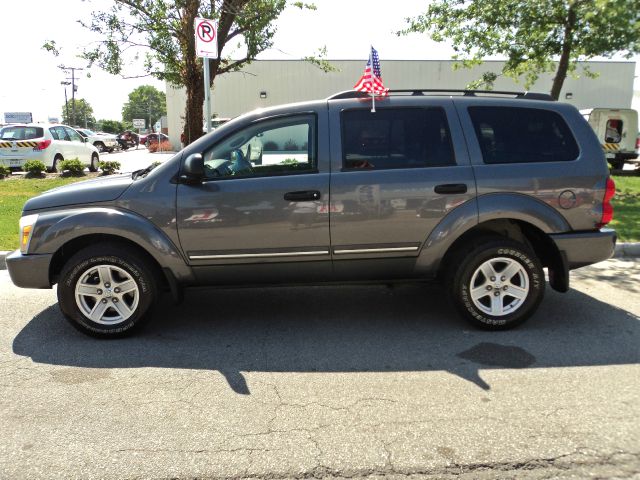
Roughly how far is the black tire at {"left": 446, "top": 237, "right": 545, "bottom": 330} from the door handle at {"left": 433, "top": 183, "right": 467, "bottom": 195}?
48 cm

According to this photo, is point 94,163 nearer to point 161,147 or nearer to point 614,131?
point 161,147

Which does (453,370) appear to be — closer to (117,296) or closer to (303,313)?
(303,313)

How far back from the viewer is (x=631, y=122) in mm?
17469

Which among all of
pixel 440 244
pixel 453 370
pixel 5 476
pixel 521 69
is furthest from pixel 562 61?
pixel 5 476

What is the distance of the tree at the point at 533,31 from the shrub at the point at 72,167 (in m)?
9.36

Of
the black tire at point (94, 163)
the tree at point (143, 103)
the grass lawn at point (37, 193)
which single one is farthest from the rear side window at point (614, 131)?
the tree at point (143, 103)

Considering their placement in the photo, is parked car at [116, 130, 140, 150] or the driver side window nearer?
the driver side window

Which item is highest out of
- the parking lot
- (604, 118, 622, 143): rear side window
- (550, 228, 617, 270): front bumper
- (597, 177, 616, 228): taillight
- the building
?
the building

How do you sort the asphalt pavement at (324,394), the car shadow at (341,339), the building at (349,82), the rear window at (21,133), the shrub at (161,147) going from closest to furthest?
1. the asphalt pavement at (324,394)
2. the car shadow at (341,339)
3. the rear window at (21,133)
4. the building at (349,82)
5. the shrub at (161,147)

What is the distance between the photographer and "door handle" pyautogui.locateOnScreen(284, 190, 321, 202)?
3.98 m

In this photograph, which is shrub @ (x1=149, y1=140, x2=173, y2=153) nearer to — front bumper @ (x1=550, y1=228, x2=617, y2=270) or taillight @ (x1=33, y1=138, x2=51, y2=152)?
taillight @ (x1=33, y1=138, x2=51, y2=152)

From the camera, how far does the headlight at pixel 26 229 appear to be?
13.5 ft

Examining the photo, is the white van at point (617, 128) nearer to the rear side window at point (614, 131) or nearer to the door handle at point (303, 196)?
the rear side window at point (614, 131)

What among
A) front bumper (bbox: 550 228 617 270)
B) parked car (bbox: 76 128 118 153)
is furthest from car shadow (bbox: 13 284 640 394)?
parked car (bbox: 76 128 118 153)
